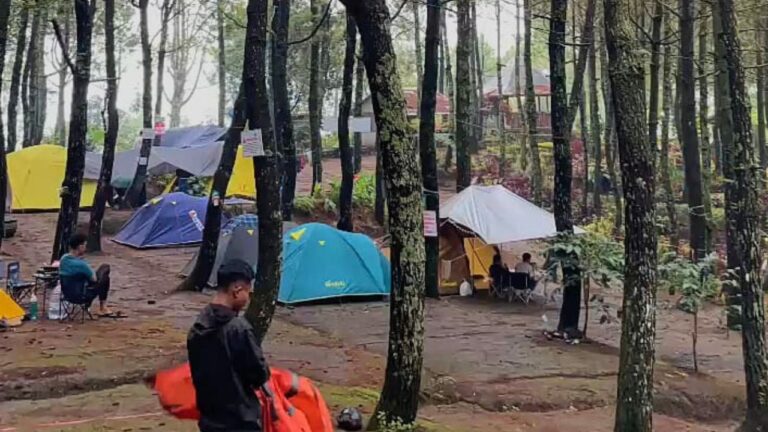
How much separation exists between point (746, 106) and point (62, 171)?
63.0 feet

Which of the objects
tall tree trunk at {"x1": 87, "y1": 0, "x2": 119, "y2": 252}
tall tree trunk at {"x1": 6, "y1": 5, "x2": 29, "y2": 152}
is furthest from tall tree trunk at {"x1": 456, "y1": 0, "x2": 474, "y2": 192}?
tall tree trunk at {"x1": 6, "y1": 5, "x2": 29, "y2": 152}

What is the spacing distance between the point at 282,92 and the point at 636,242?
11.4 meters

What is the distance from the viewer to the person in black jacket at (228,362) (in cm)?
368

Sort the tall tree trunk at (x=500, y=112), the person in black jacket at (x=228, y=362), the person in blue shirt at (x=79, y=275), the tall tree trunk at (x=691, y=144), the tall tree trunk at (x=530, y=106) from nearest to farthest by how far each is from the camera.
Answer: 1. the person in black jacket at (x=228, y=362)
2. the person in blue shirt at (x=79, y=275)
3. the tall tree trunk at (x=691, y=144)
4. the tall tree trunk at (x=530, y=106)
5. the tall tree trunk at (x=500, y=112)

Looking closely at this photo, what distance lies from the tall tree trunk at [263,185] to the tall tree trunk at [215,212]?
4409mm

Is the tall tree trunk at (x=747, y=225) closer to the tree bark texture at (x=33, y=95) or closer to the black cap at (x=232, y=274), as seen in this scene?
the black cap at (x=232, y=274)

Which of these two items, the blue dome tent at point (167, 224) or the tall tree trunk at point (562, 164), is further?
the blue dome tent at point (167, 224)

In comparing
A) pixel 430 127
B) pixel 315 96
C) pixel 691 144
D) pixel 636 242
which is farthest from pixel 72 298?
pixel 691 144

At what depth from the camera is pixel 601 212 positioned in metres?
24.7

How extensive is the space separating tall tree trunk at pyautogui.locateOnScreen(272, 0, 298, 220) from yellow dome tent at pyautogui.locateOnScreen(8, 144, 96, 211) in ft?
25.0

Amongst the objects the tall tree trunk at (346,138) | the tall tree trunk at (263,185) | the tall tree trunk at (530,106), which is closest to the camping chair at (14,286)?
the tall tree trunk at (263,185)

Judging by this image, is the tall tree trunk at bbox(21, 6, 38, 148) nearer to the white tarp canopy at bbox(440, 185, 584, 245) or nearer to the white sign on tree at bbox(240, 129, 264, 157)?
the white tarp canopy at bbox(440, 185, 584, 245)

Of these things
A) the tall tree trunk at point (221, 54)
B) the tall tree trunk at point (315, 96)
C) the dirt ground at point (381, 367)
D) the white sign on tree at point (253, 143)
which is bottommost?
the dirt ground at point (381, 367)

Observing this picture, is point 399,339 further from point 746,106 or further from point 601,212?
point 601,212
